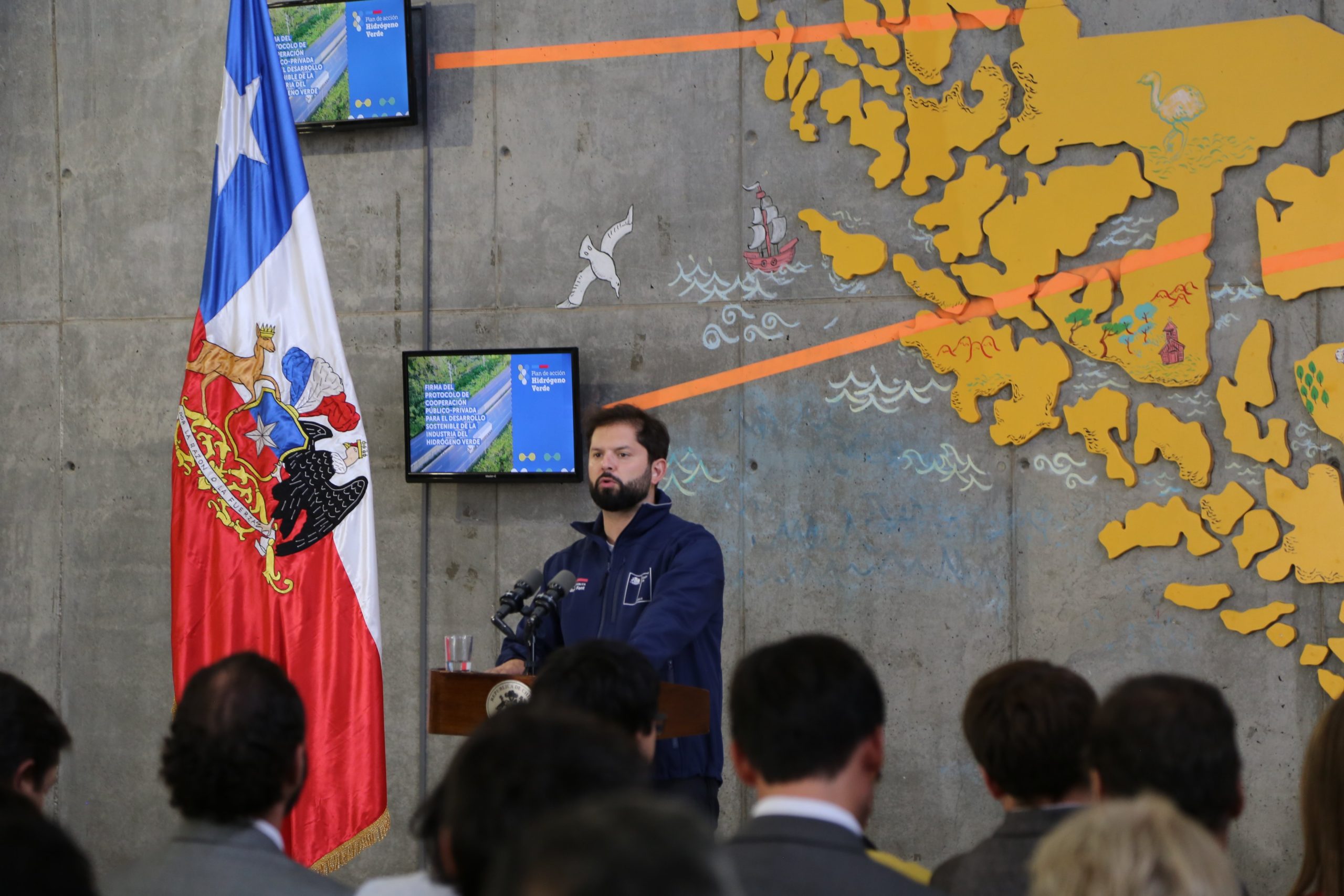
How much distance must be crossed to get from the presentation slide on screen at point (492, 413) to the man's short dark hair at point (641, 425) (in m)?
1.20

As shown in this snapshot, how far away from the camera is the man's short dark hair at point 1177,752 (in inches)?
61.2

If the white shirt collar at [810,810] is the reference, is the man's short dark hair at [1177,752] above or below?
above

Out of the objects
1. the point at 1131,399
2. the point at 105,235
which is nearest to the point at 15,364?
the point at 105,235

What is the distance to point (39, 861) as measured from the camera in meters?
1.00

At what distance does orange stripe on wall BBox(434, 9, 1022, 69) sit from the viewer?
434 centimetres

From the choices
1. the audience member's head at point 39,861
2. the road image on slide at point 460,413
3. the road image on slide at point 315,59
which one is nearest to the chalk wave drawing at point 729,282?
the road image on slide at point 460,413

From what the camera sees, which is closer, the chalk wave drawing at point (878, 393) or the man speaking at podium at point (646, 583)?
the man speaking at podium at point (646, 583)

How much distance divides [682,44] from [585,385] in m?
1.31

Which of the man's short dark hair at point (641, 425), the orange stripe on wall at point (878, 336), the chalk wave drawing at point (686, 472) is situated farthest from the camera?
the chalk wave drawing at point (686, 472)

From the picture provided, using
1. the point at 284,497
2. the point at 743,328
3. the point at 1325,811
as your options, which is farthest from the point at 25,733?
the point at 743,328

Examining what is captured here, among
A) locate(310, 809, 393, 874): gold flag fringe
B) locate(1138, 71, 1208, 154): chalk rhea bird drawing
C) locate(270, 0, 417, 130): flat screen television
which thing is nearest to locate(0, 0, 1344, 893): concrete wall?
locate(270, 0, 417, 130): flat screen television

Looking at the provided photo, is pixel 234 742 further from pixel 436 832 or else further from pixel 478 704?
pixel 478 704

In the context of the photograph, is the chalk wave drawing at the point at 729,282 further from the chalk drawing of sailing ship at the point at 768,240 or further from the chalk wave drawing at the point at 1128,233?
the chalk wave drawing at the point at 1128,233

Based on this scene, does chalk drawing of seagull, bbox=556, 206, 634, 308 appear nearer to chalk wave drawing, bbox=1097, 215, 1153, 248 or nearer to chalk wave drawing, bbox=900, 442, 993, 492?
chalk wave drawing, bbox=900, 442, 993, 492
